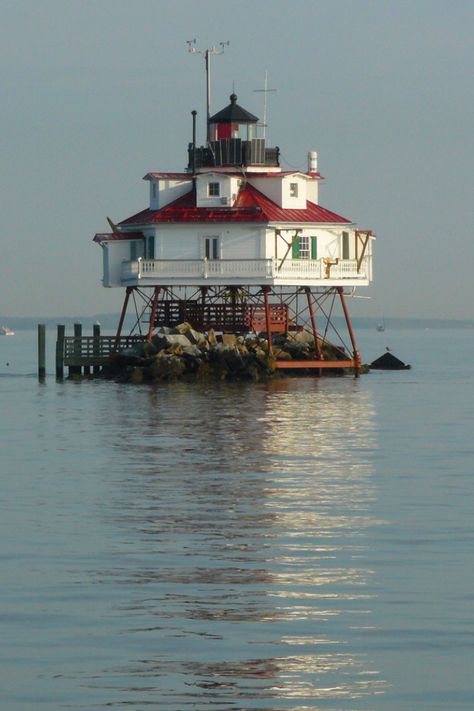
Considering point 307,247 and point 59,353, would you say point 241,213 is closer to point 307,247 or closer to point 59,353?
point 307,247

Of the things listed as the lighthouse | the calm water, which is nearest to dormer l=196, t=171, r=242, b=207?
the lighthouse

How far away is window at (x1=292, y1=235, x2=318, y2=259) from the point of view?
228 ft

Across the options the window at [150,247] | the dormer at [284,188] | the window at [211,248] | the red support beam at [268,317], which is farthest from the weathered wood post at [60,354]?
the dormer at [284,188]

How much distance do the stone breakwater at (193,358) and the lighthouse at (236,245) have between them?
1126 millimetres

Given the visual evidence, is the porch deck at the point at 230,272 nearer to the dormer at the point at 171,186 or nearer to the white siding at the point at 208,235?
the white siding at the point at 208,235

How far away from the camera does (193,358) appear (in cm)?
6594

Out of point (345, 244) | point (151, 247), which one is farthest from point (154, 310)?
point (345, 244)

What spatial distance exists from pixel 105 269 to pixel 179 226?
487 centimetres

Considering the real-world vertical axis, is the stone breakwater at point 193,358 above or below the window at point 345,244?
below

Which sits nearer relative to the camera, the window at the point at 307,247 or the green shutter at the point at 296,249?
the green shutter at the point at 296,249

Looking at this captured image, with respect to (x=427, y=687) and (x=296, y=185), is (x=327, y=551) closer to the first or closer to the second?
(x=427, y=687)

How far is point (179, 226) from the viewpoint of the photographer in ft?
225

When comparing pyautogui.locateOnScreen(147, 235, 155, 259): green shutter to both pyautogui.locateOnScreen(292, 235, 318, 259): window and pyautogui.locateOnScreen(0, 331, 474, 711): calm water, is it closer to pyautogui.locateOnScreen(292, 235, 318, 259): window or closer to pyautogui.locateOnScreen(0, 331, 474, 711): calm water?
pyautogui.locateOnScreen(292, 235, 318, 259): window

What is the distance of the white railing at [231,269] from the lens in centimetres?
6756
